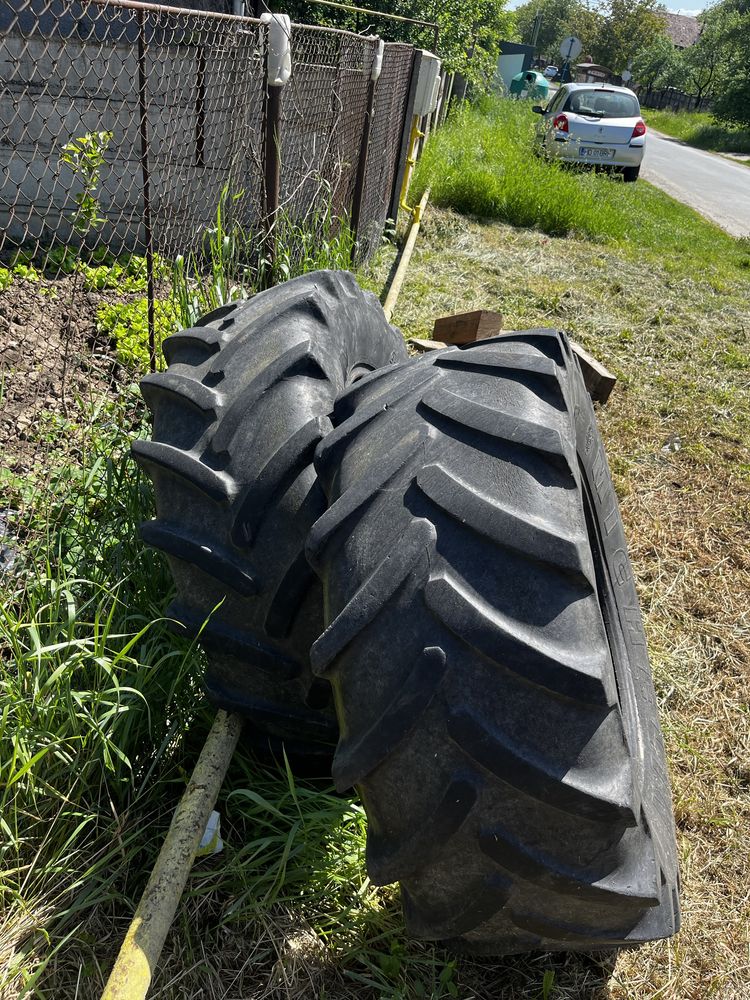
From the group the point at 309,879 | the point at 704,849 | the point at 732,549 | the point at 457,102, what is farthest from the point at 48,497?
the point at 457,102

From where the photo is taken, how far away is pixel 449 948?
5.18 ft

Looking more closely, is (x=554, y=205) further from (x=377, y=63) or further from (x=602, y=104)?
(x=602, y=104)

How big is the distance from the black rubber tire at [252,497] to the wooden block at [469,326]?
8.37ft

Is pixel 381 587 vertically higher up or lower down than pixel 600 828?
higher up

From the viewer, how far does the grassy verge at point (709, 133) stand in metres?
31.3

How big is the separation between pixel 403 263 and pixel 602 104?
913 centimetres

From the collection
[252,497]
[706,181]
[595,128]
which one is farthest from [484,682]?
[706,181]

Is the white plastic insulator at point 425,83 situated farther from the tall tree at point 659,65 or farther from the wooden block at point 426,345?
the tall tree at point 659,65

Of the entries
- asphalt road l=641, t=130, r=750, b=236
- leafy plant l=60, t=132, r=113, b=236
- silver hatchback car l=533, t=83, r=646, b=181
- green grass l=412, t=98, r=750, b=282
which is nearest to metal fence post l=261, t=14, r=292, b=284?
leafy plant l=60, t=132, r=113, b=236

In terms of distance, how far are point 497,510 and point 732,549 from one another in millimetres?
2857

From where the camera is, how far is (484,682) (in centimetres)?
114

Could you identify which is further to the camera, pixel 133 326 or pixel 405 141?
pixel 405 141

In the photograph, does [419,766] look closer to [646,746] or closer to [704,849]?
[646,746]

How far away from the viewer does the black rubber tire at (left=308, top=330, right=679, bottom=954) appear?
114cm
